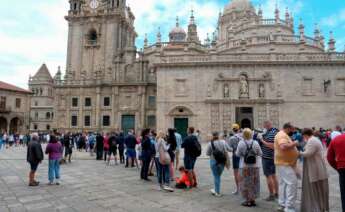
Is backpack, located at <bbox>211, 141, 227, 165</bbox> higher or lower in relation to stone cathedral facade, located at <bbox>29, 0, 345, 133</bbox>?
lower

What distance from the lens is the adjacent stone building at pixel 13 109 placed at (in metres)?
41.7

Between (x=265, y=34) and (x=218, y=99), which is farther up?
(x=265, y=34)

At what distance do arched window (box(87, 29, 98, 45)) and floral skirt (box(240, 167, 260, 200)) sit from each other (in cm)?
4071

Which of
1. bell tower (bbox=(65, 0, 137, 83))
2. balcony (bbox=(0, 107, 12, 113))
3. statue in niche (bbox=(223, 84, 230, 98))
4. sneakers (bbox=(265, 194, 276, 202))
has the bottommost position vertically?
sneakers (bbox=(265, 194, 276, 202))

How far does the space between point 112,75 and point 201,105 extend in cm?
1666

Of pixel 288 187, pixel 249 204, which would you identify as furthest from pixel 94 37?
pixel 288 187

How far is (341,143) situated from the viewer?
4648 millimetres

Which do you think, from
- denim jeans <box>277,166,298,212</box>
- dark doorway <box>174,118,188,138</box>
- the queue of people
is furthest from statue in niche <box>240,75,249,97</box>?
denim jeans <box>277,166,298,212</box>

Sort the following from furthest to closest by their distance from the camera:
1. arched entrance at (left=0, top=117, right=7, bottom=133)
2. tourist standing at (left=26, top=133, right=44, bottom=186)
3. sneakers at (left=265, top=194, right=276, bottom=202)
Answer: arched entrance at (left=0, top=117, right=7, bottom=133), tourist standing at (left=26, top=133, right=44, bottom=186), sneakers at (left=265, top=194, right=276, bottom=202)

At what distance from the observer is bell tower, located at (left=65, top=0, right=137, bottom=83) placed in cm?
4181

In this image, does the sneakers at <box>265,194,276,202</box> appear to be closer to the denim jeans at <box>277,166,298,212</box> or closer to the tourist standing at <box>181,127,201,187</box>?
the denim jeans at <box>277,166,298,212</box>

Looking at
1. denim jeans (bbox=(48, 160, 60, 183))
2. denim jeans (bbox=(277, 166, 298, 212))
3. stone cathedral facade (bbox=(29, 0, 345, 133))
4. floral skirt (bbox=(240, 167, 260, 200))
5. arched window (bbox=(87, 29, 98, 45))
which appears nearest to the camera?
denim jeans (bbox=(277, 166, 298, 212))

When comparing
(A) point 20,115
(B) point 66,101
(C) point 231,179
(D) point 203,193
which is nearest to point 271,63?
(C) point 231,179

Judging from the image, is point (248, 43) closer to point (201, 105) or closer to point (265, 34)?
point (265, 34)
